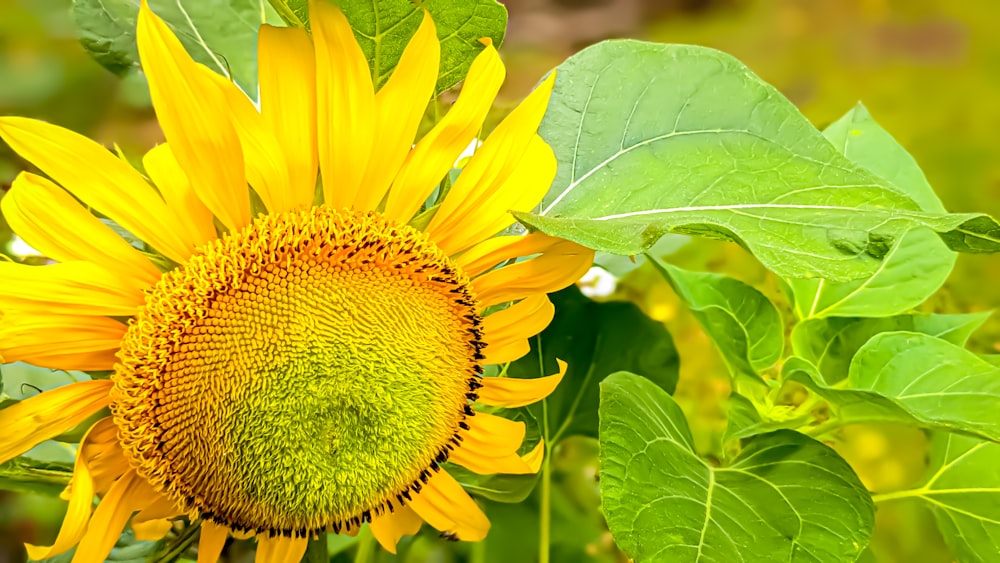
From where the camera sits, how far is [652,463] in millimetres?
275

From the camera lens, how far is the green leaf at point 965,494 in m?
0.35

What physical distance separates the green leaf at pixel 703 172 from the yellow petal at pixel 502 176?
19 millimetres

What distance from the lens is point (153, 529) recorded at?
0.32 metres

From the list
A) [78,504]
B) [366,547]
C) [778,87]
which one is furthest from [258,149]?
[778,87]

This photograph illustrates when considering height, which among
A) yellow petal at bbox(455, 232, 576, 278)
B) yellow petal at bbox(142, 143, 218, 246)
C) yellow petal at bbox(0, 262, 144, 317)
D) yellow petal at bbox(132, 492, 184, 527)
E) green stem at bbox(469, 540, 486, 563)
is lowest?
green stem at bbox(469, 540, 486, 563)

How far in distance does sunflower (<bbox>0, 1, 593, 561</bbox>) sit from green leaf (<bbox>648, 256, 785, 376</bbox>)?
0.13 metres

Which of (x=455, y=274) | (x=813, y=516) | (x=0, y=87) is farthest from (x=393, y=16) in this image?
(x=0, y=87)

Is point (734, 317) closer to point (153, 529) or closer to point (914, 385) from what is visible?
point (914, 385)

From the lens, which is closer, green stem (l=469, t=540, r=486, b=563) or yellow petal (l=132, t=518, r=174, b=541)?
yellow petal (l=132, t=518, r=174, b=541)

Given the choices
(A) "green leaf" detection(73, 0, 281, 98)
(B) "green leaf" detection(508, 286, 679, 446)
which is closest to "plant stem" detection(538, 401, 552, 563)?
(B) "green leaf" detection(508, 286, 679, 446)

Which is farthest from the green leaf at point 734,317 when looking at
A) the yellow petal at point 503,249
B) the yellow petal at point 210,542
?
the yellow petal at point 210,542

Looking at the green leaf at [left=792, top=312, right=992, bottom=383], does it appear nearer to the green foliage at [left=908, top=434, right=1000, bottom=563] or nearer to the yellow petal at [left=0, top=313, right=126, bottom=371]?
the green foliage at [left=908, top=434, right=1000, bottom=563]

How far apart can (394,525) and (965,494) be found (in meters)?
0.26

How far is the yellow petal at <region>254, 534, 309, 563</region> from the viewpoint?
0.29 meters
